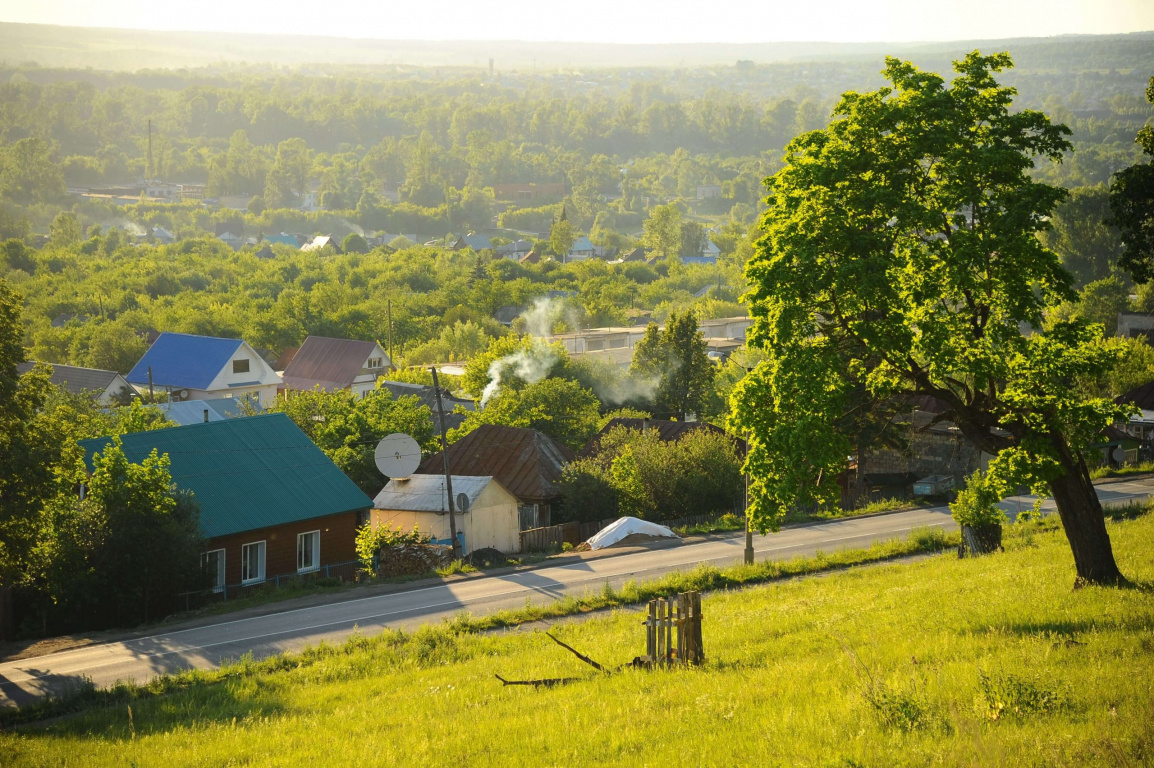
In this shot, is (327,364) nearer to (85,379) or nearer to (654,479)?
(85,379)

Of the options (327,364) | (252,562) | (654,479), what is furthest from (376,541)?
(327,364)

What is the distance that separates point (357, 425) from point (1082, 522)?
30.8m

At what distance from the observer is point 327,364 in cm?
7619

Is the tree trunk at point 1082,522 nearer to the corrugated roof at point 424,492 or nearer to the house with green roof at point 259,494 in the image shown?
the house with green roof at point 259,494

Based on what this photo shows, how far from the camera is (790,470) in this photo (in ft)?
55.0

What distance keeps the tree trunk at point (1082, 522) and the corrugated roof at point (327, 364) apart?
61.4 metres

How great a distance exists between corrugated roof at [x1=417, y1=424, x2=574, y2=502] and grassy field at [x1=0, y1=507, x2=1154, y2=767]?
759 inches

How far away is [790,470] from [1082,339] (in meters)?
5.00

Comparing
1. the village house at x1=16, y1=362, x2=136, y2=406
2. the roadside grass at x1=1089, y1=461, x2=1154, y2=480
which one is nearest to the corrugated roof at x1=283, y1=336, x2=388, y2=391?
the village house at x1=16, y1=362, x2=136, y2=406

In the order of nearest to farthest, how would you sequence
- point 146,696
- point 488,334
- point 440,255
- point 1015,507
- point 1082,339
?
point 1082,339
point 146,696
point 1015,507
point 488,334
point 440,255

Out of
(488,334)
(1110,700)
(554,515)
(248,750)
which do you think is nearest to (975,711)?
(1110,700)

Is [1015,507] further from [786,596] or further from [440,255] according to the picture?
[440,255]

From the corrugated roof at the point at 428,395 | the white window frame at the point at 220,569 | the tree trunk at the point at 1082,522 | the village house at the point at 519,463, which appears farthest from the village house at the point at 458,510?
the tree trunk at the point at 1082,522

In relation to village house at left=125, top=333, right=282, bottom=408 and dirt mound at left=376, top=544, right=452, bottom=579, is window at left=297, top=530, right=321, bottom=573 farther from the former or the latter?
village house at left=125, top=333, right=282, bottom=408
